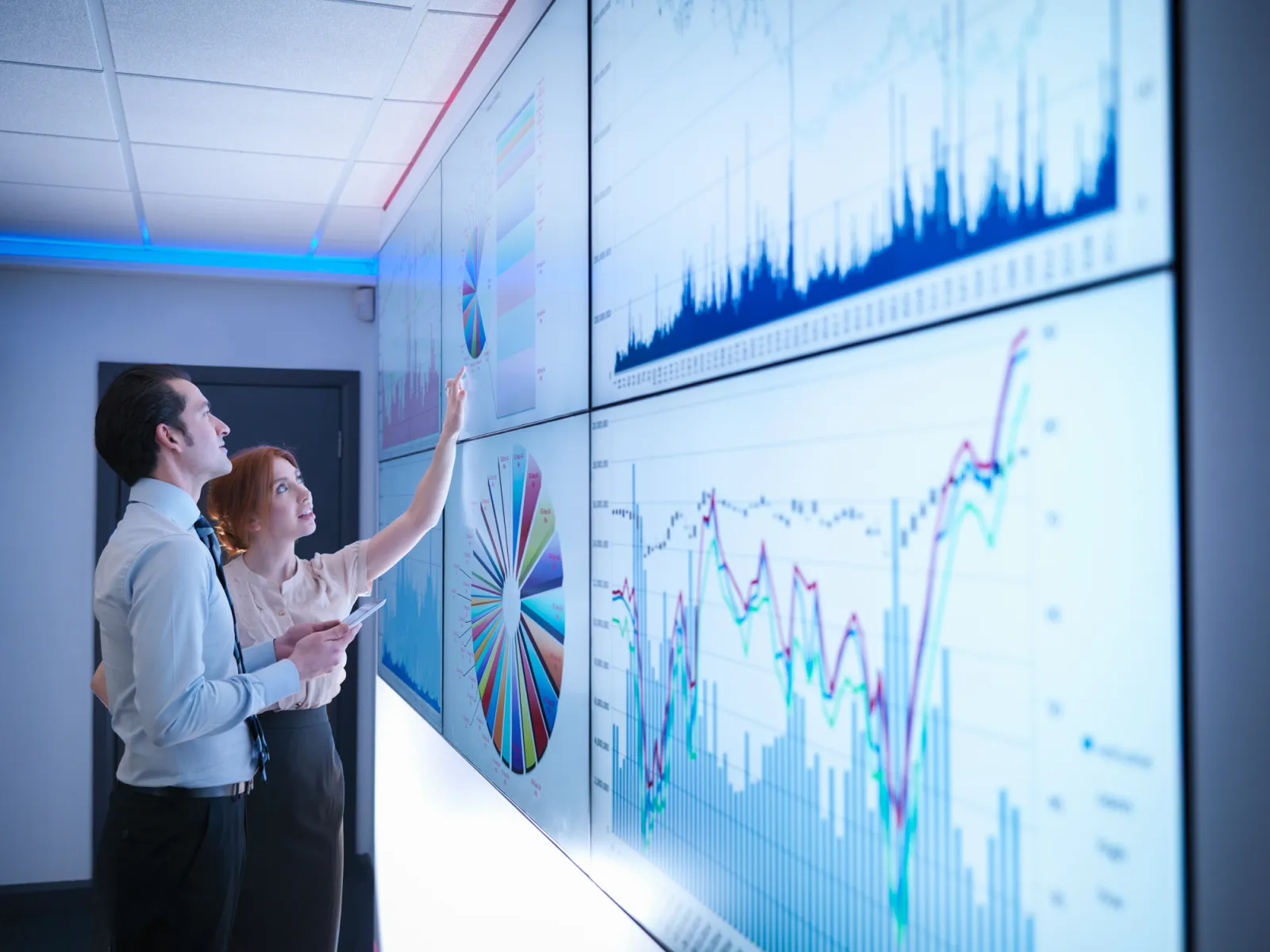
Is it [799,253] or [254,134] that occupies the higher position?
[254,134]

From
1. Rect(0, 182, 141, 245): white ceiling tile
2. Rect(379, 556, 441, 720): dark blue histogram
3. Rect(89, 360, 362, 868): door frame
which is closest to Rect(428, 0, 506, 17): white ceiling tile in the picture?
Rect(379, 556, 441, 720): dark blue histogram

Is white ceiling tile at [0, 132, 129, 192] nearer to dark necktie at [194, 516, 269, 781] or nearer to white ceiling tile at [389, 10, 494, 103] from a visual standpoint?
white ceiling tile at [389, 10, 494, 103]

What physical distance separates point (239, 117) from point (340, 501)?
6.39 ft

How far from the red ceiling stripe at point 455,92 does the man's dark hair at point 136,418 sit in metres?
0.94

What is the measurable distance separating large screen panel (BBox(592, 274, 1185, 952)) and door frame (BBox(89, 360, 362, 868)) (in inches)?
123

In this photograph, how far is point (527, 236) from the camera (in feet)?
5.64

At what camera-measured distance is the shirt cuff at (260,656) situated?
2.05 metres

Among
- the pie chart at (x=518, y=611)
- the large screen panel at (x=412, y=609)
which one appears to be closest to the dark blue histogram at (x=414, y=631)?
the large screen panel at (x=412, y=609)

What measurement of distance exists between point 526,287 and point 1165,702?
1.35 metres

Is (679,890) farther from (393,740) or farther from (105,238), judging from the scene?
(105,238)

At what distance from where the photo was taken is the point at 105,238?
3695 mm

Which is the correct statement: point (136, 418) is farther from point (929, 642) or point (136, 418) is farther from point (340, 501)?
point (340, 501)

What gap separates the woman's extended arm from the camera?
2.15 m

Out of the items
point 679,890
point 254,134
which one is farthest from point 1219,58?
point 254,134
